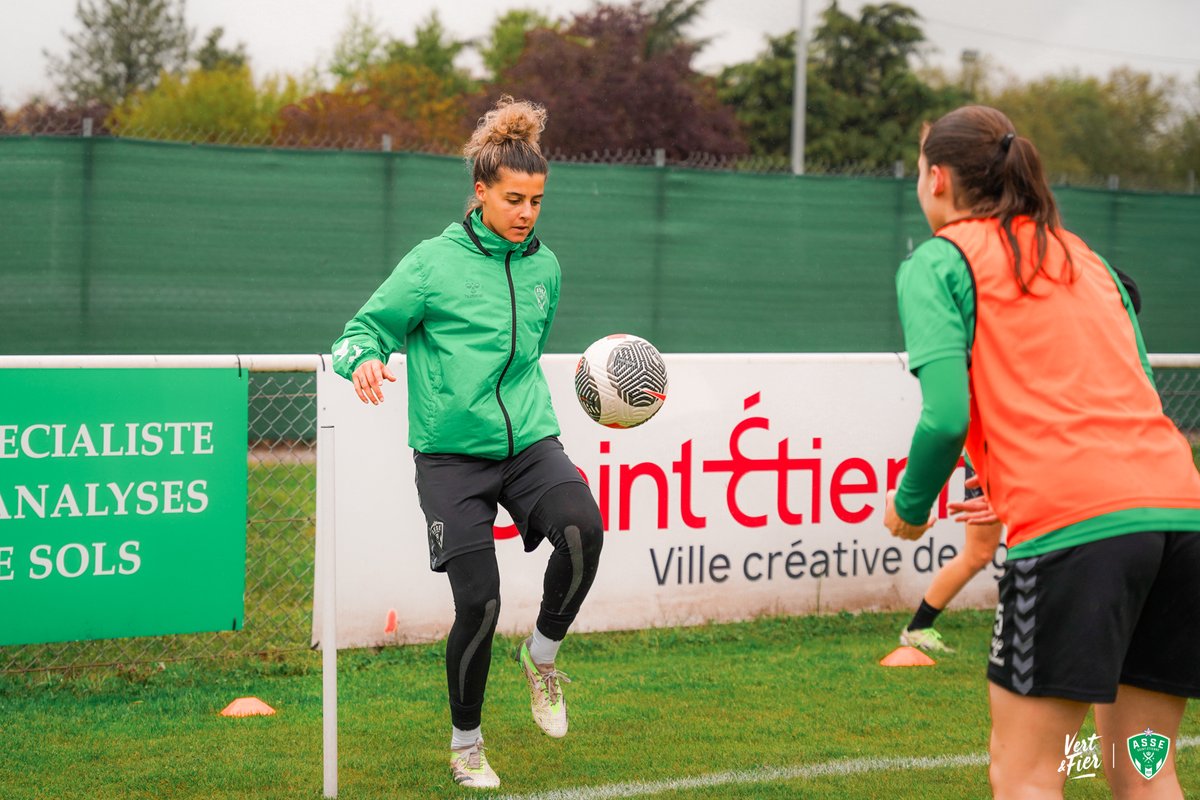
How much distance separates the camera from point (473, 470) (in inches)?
167

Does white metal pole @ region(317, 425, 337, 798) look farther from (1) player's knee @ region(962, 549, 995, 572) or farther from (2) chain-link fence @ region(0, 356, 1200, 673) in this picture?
(1) player's knee @ region(962, 549, 995, 572)

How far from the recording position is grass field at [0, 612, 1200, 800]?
14.4 feet

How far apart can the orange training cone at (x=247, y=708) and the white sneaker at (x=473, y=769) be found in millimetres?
1120

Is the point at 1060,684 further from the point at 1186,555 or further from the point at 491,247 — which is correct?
the point at 491,247

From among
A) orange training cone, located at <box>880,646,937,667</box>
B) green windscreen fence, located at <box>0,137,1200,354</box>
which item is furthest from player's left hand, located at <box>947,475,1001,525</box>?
green windscreen fence, located at <box>0,137,1200,354</box>

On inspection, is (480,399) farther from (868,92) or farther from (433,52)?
(433,52)

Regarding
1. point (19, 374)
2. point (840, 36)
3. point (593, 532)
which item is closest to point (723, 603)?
point (593, 532)

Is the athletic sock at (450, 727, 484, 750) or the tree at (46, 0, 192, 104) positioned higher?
the tree at (46, 0, 192, 104)

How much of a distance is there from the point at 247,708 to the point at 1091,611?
11.6ft

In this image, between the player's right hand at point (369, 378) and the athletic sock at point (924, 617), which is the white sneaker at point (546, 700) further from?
the athletic sock at point (924, 617)

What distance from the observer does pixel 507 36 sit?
63.7 meters

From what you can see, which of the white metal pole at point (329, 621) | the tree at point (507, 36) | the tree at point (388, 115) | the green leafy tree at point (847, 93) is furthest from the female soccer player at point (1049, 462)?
the tree at point (507, 36)

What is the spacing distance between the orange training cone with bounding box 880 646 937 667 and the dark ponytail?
3.59 m

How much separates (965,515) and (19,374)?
360 cm
